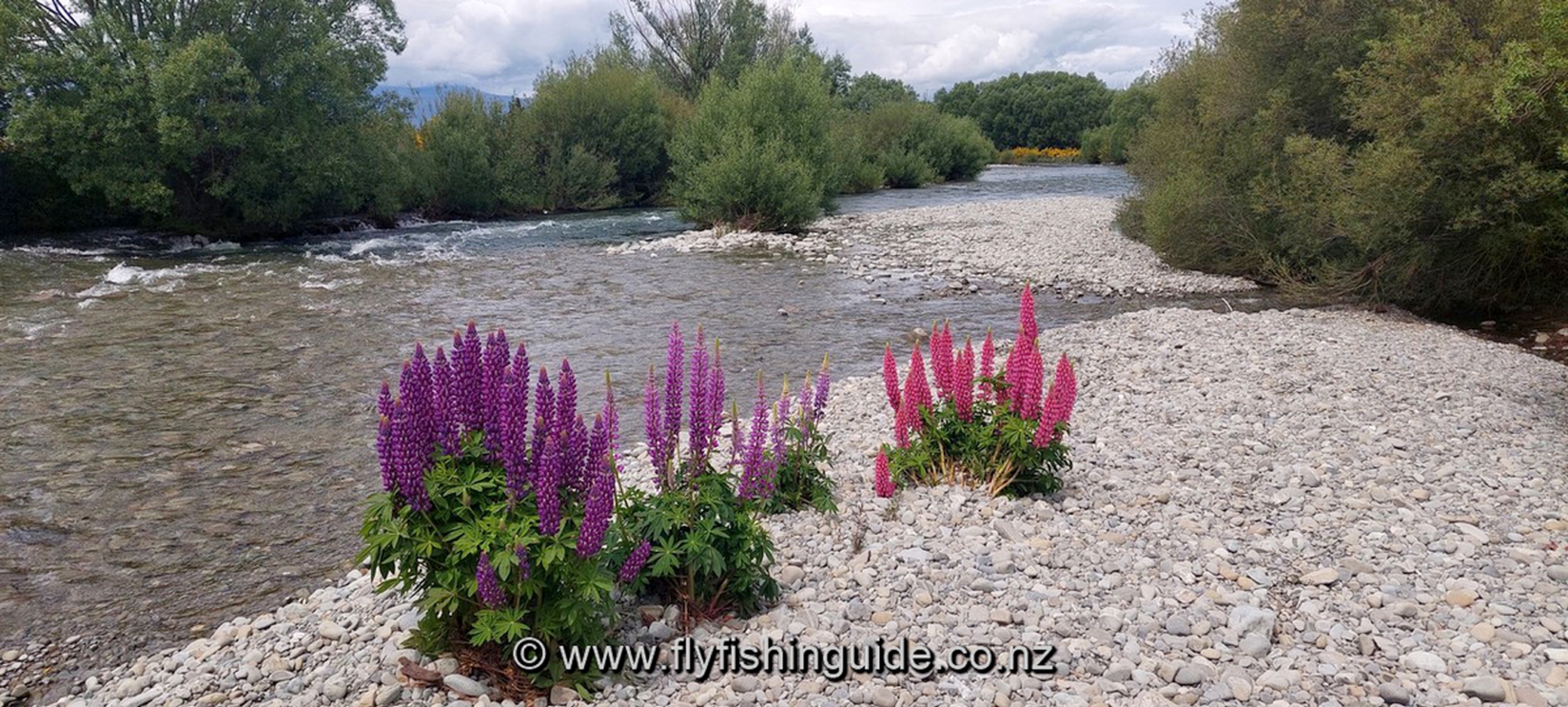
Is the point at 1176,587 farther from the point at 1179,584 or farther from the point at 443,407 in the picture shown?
the point at 443,407

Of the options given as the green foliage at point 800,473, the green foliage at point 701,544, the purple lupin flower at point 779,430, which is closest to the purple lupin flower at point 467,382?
the green foliage at point 701,544

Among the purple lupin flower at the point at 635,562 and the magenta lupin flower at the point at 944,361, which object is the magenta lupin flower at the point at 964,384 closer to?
the magenta lupin flower at the point at 944,361

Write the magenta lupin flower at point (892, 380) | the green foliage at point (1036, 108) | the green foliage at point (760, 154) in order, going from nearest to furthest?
the magenta lupin flower at point (892, 380) < the green foliage at point (760, 154) < the green foliage at point (1036, 108)

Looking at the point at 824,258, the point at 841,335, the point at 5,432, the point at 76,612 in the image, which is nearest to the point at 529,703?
the point at 76,612

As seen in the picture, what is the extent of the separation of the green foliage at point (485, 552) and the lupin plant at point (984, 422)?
3.07 meters

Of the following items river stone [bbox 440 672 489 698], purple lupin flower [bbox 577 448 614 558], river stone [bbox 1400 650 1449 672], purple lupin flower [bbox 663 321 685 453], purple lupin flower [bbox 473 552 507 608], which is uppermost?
purple lupin flower [bbox 663 321 685 453]

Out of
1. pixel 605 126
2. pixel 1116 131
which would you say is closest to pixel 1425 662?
pixel 605 126

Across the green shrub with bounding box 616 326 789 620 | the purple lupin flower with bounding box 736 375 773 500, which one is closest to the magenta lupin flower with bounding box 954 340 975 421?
the purple lupin flower with bounding box 736 375 773 500

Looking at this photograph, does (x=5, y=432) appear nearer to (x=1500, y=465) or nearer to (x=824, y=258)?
(x=1500, y=465)

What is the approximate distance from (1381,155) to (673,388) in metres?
13.5

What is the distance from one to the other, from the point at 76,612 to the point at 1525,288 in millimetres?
19563

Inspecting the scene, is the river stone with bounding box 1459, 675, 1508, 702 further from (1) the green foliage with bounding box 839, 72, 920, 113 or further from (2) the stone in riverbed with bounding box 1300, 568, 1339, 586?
(1) the green foliage with bounding box 839, 72, 920, 113

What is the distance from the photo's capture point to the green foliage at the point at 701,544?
4.74m

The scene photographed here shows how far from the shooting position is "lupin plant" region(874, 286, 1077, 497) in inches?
261
